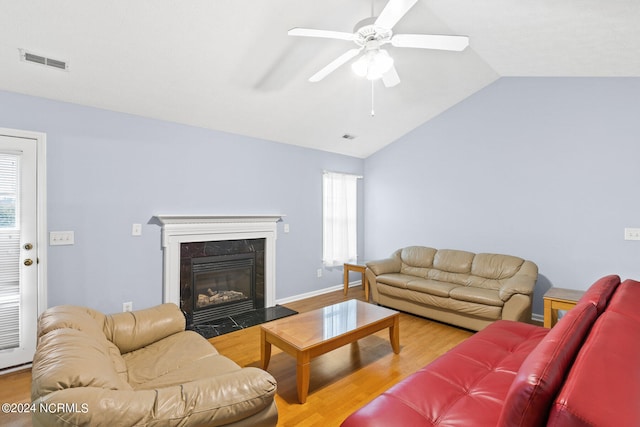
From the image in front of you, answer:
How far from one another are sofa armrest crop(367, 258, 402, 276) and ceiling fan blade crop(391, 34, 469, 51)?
2976 mm

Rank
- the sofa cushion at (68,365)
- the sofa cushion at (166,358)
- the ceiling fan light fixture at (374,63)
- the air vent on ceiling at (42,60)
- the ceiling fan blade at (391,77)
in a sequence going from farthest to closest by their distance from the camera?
the ceiling fan blade at (391,77), the air vent on ceiling at (42,60), the ceiling fan light fixture at (374,63), the sofa cushion at (166,358), the sofa cushion at (68,365)

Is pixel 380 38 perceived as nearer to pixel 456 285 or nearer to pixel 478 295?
pixel 478 295

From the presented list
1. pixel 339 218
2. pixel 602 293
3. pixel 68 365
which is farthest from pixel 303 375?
pixel 339 218

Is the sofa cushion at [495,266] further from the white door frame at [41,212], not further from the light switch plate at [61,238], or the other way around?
the white door frame at [41,212]

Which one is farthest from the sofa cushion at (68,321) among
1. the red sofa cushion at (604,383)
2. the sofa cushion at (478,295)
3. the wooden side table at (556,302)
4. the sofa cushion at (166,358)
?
the wooden side table at (556,302)

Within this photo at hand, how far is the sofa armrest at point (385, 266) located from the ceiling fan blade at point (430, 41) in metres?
2.98

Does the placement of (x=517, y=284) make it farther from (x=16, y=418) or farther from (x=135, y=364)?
(x=16, y=418)

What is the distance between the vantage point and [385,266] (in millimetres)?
4488

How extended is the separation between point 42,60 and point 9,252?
5.34ft

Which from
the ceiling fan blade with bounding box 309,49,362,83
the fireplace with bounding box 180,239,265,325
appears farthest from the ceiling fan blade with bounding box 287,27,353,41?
the fireplace with bounding box 180,239,265,325

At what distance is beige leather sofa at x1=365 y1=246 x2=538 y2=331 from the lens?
3.26 m

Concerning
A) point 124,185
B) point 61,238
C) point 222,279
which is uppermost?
point 124,185

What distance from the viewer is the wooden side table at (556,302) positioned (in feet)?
9.69

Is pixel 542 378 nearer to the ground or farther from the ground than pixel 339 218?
nearer to the ground
